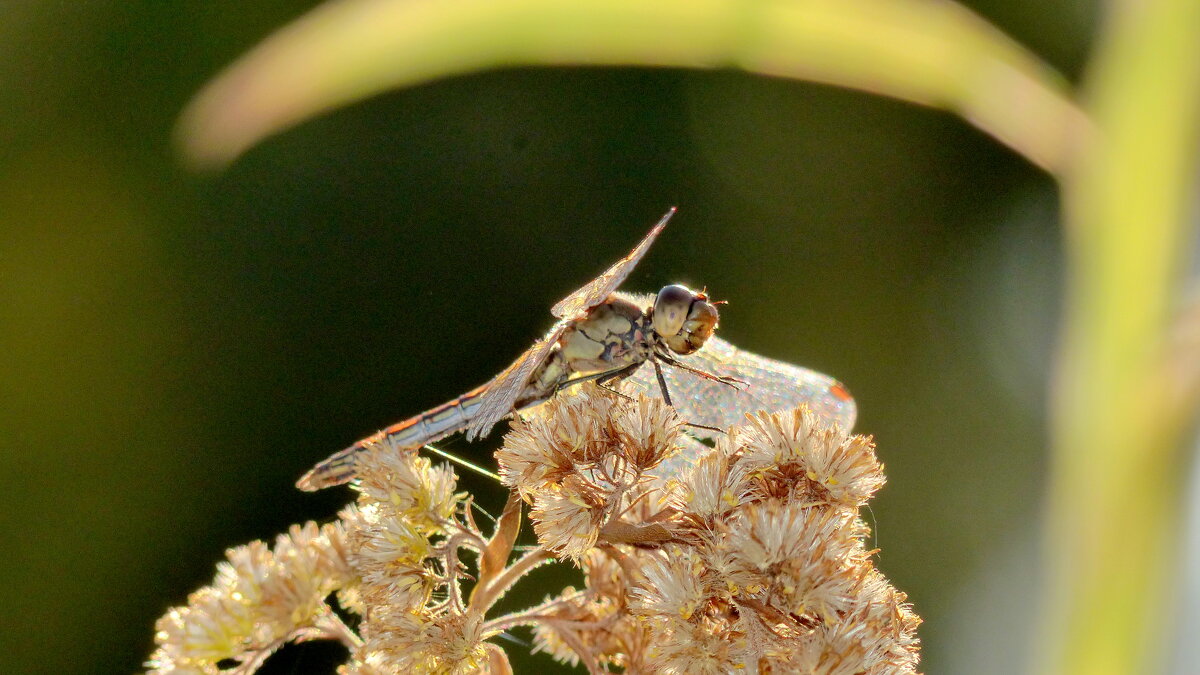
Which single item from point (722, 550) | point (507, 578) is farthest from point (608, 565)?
point (722, 550)

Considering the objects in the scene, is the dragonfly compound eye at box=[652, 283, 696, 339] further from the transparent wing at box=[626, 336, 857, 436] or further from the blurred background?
the blurred background

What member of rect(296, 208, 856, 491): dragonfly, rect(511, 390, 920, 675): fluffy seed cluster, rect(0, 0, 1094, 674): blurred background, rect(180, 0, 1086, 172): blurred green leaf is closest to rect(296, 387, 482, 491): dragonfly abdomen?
rect(296, 208, 856, 491): dragonfly

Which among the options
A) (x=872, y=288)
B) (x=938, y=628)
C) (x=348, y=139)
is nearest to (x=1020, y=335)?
(x=872, y=288)

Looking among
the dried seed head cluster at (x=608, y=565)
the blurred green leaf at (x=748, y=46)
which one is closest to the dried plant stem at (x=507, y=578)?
the dried seed head cluster at (x=608, y=565)

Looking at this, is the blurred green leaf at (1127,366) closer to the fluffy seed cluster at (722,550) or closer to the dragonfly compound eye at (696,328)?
the fluffy seed cluster at (722,550)

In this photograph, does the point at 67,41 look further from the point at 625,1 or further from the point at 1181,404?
the point at 1181,404

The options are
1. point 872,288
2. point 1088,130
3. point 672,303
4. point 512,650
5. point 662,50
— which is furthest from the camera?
point 872,288
